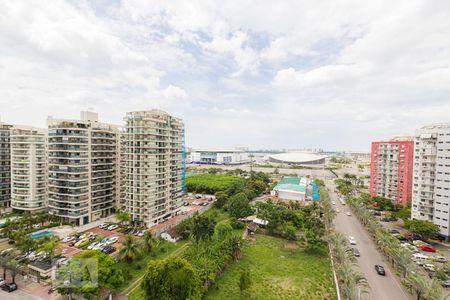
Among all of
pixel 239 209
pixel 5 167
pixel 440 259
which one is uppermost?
pixel 5 167

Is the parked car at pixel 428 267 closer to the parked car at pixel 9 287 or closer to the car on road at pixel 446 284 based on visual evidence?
the car on road at pixel 446 284

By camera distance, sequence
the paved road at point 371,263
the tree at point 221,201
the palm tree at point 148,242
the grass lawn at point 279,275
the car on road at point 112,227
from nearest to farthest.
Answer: the grass lawn at point 279,275 < the paved road at point 371,263 < the palm tree at point 148,242 < the car on road at point 112,227 < the tree at point 221,201

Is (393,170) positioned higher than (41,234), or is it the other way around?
(393,170)

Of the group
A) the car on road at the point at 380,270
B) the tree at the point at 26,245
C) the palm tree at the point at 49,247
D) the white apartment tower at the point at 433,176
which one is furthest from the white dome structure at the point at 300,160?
the tree at the point at 26,245

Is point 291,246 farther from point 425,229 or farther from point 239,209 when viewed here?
point 425,229

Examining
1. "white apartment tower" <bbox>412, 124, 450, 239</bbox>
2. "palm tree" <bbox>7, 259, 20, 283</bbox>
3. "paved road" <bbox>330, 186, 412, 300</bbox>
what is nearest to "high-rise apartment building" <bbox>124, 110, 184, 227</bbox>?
"palm tree" <bbox>7, 259, 20, 283</bbox>

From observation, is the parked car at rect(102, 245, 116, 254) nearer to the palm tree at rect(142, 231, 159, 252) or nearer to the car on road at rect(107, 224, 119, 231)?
the palm tree at rect(142, 231, 159, 252)

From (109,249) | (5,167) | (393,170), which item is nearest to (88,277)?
(109,249)

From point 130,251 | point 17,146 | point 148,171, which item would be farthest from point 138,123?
point 17,146
